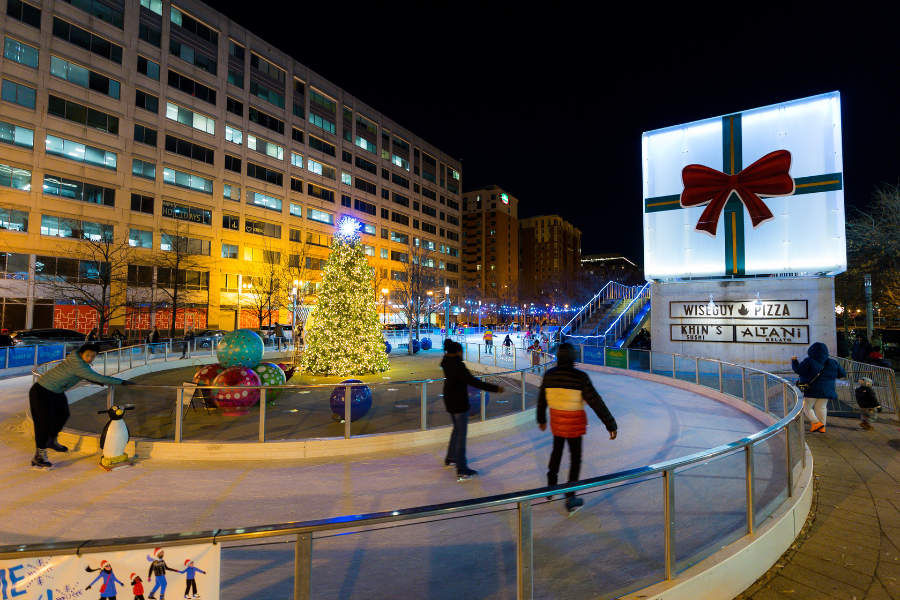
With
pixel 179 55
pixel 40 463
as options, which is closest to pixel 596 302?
pixel 40 463

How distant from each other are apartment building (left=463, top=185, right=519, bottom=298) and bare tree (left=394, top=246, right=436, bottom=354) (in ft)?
143

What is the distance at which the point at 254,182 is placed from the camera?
47500 mm

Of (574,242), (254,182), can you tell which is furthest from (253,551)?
(574,242)

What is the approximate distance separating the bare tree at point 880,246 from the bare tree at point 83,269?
47.8 metres

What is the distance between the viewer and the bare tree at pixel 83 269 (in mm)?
32969

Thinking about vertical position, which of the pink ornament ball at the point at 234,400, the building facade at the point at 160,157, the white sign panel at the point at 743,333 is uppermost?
the building facade at the point at 160,157

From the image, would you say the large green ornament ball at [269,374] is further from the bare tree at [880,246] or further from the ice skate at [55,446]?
the bare tree at [880,246]

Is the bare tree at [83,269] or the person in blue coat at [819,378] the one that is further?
the bare tree at [83,269]

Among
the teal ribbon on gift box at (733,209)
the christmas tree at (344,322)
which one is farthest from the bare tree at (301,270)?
the teal ribbon on gift box at (733,209)

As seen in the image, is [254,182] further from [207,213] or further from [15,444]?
[15,444]

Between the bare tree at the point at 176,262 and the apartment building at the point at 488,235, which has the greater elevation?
the apartment building at the point at 488,235

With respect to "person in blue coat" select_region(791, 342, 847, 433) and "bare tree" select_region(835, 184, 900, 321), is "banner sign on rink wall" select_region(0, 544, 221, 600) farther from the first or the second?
"bare tree" select_region(835, 184, 900, 321)

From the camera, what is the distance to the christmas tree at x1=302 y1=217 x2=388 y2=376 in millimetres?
15766

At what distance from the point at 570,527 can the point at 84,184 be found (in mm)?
45332
